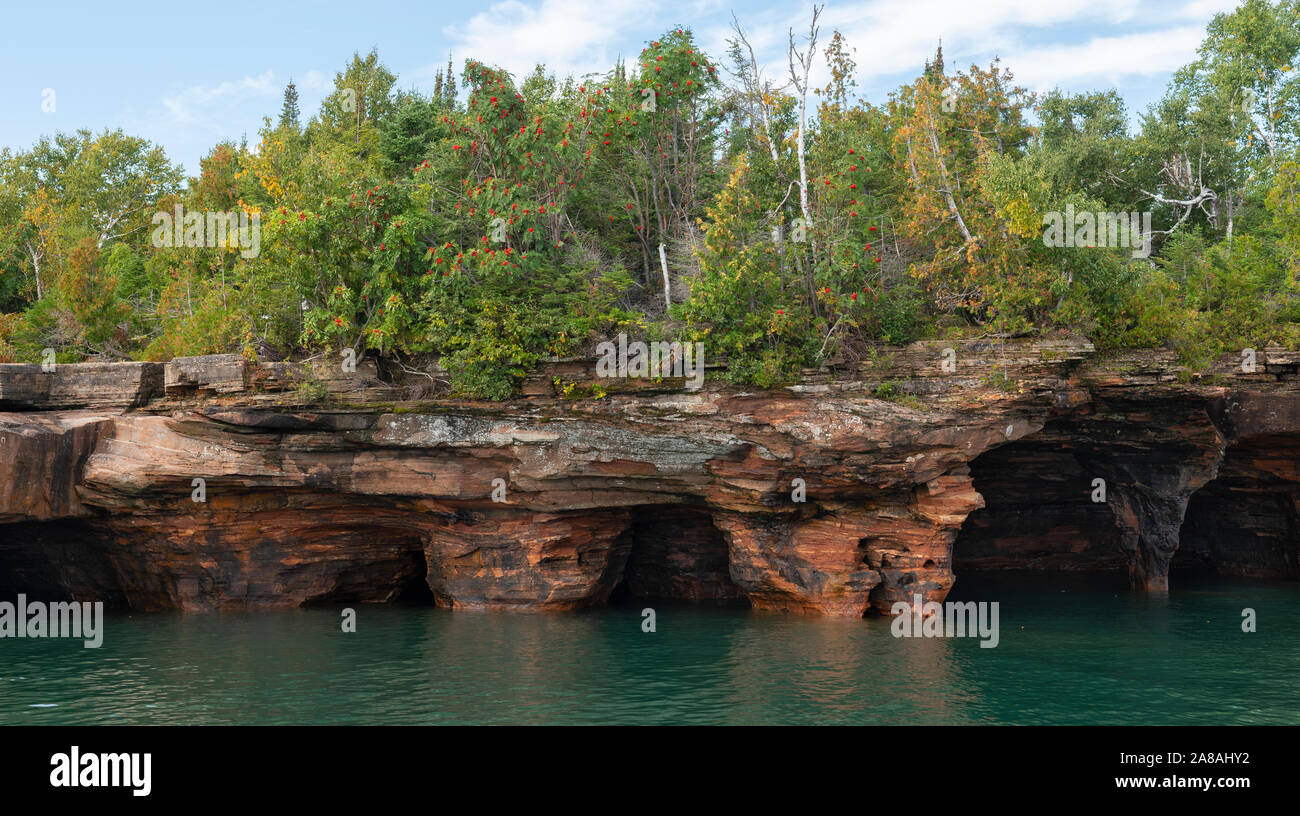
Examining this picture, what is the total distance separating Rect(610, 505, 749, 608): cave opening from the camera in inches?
1168

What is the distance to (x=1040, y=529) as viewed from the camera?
35.0m

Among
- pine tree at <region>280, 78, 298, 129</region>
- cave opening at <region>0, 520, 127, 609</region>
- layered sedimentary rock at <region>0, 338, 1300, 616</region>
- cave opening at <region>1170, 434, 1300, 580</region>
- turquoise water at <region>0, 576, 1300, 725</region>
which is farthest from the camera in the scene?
pine tree at <region>280, 78, 298, 129</region>

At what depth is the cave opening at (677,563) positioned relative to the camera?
29672 mm

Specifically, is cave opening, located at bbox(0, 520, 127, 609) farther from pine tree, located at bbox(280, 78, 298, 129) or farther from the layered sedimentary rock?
pine tree, located at bbox(280, 78, 298, 129)

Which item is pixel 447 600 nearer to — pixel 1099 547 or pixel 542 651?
pixel 542 651

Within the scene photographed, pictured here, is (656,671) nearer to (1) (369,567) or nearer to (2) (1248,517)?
(1) (369,567)

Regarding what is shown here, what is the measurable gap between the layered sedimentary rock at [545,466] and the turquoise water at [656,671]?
5.70 ft

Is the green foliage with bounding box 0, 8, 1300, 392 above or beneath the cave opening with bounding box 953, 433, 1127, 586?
above

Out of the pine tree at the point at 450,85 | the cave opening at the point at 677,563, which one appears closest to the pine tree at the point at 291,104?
the pine tree at the point at 450,85

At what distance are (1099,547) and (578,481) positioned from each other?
21.9 m

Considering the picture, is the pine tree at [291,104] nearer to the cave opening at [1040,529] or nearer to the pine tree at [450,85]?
the pine tree at [450,85]

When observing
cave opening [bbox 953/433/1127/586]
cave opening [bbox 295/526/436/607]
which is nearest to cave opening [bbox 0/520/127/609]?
cave opening [bbox 295/526/436/607]

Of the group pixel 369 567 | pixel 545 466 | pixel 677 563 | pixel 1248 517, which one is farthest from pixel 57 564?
pixel 1248 517

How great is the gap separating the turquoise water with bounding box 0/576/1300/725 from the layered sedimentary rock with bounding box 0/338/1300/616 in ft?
5.70
